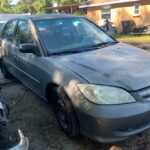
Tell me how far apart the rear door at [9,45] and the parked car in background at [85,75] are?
26 centimetres

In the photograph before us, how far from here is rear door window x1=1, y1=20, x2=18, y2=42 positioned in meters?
5.91

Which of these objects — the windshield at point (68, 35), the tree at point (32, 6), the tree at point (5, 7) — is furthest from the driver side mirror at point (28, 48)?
the tree at point (5, 7)

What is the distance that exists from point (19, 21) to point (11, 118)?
2.06m

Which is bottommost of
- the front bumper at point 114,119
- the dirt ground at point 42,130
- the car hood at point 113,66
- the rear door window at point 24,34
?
the dirt ground at point 42,130

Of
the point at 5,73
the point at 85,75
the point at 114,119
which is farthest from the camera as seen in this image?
the point at 5,73

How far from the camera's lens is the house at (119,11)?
72.0 feet

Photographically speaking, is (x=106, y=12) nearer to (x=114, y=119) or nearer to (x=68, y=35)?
(x=68, y=35)

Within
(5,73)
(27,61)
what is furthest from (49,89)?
(5,73)

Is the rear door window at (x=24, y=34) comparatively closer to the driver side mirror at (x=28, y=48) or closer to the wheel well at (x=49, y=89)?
the driver side mirror at (x=28, y=48)

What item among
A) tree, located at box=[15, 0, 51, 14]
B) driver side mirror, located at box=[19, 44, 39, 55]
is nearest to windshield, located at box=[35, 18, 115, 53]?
driver side mirror, located at box=[19, 44, 39, 55]

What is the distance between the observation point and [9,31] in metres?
6.23

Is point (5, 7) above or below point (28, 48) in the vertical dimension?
below

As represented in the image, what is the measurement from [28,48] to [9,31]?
83.9 inches

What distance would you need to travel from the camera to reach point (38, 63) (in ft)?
14.2
